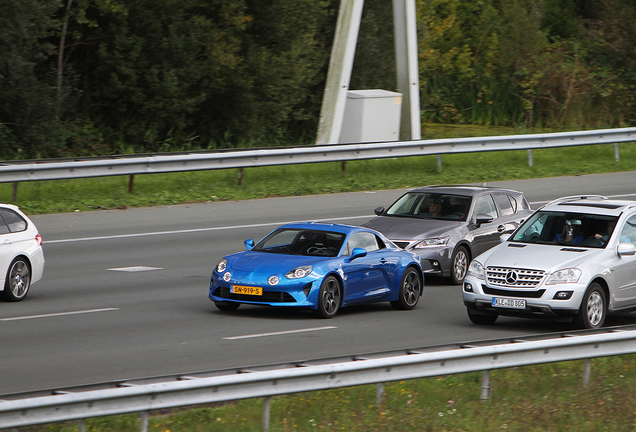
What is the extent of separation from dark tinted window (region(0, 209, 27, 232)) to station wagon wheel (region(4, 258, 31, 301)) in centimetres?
51

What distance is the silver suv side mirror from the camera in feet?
41.6

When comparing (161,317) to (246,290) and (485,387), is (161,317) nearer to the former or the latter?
(246,290)

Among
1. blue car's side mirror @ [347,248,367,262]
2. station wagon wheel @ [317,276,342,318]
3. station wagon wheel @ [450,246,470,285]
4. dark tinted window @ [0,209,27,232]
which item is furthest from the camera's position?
station wagon wheel @ [450,246,470,285]

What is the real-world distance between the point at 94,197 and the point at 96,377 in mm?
13482

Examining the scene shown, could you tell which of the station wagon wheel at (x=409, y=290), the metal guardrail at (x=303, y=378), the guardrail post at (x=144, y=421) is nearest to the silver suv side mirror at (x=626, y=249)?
the metal guardrail at (x=303, y=378)

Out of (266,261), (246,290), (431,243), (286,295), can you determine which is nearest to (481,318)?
(286,295)

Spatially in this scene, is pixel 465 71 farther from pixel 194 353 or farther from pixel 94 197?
pixel 194 353

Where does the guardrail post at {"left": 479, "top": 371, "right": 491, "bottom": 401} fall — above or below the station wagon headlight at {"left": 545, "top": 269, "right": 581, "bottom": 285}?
below

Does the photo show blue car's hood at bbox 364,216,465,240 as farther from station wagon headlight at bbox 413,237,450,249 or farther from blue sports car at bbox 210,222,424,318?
blue sports car at bbox 210,222,424,318

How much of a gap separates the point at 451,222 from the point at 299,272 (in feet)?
15.6

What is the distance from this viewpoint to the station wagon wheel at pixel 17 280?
45.6ft

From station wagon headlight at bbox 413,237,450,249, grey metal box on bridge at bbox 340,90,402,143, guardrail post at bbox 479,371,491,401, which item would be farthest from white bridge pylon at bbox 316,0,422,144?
guardrail post at bbox 479,371,491,401

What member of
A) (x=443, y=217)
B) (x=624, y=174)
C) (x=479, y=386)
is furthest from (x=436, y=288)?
(x=624, y=174)

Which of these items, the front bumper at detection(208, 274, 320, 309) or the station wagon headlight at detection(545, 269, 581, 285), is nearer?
the station wagon headlight at detection(545, 269, 581, 285)
